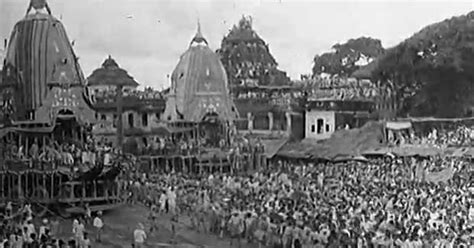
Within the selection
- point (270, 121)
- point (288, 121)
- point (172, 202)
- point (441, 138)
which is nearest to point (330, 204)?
point (172, 202)

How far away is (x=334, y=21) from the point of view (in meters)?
6.04

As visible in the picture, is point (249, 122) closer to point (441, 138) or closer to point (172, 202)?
point (441, 138)

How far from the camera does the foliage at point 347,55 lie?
7.28m

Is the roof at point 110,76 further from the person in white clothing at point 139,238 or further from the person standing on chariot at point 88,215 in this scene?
the person in white clothing at point 139,238

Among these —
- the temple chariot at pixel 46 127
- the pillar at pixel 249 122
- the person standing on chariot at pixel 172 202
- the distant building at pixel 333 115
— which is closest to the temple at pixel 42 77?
the temple chariot at pixel 46 127

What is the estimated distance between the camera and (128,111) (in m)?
6.44

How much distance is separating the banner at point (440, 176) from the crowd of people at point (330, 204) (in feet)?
0.14

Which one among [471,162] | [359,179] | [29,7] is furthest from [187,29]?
[471,162]

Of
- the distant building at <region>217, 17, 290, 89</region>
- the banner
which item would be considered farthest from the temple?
the banner

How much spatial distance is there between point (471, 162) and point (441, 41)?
75.8 inches

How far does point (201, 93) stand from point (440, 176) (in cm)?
265

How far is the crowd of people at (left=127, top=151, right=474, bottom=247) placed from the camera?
17.7 feet

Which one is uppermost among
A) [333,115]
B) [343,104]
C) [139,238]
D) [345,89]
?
[345,89]

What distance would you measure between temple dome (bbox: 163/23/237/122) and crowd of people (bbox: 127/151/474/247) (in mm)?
992
